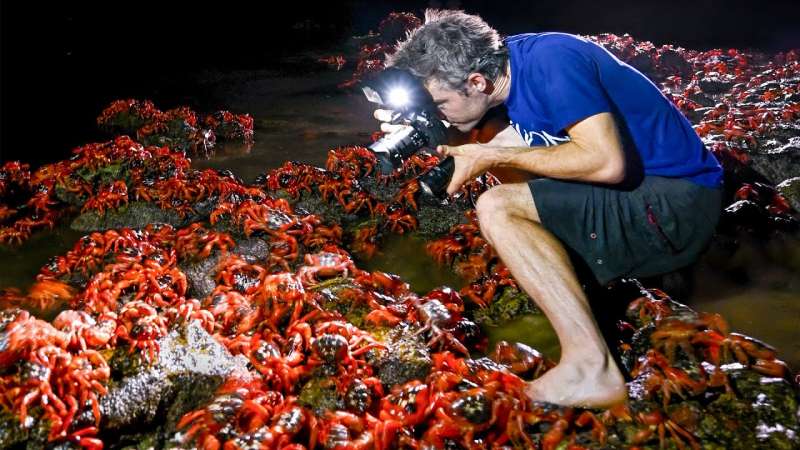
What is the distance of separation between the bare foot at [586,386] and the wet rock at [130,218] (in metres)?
5.76

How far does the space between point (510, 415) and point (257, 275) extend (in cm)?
342

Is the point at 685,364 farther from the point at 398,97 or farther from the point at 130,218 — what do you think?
the point at 130,218

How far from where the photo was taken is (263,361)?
3.90 m

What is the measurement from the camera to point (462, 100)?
361 centimetres

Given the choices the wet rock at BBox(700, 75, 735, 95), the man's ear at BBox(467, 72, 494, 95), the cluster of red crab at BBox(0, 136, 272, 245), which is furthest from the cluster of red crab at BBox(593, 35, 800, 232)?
the cluster of red crab at BBox(0, 136, 272, 245)

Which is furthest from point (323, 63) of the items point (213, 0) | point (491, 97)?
point (491, 97)

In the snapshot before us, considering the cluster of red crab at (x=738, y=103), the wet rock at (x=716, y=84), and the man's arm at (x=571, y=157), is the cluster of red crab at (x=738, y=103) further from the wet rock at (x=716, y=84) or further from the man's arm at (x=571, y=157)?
the man's arm at (x=571, y=157)

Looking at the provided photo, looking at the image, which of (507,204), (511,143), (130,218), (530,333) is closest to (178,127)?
(130,218)

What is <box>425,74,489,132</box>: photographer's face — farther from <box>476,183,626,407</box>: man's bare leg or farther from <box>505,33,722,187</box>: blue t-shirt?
<box>476,183,626,407</box>: man's bare leg

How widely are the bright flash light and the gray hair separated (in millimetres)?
153

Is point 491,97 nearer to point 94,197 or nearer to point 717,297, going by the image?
point 717,297

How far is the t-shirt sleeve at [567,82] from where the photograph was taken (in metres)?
3.12

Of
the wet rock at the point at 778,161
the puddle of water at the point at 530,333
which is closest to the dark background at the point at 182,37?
the puddle of water at the point at 530,333

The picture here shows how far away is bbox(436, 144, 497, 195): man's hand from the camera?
3.56m
